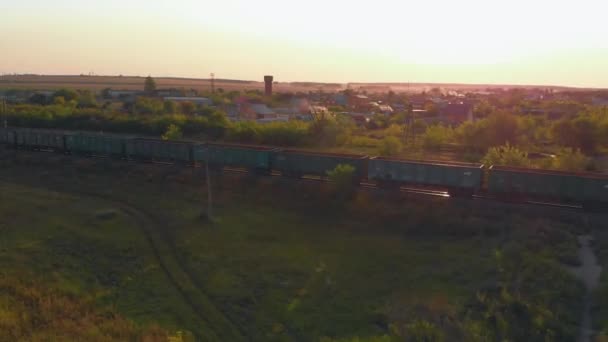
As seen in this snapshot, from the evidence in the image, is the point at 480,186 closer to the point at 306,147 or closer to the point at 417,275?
the point at 417,275

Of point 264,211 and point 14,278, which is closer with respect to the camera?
point 14,278

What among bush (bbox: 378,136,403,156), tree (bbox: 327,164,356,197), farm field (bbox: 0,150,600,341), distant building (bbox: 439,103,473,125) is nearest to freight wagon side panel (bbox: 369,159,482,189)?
farm field (bbox: 0,150,600,341)

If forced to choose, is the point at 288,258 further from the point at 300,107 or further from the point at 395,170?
the point at 300,107

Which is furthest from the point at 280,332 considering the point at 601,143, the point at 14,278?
the point at 601,143

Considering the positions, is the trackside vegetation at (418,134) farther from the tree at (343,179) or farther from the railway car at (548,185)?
the tree at (343,179)

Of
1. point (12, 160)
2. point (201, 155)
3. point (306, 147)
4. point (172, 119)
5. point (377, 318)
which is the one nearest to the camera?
point (377, 318)

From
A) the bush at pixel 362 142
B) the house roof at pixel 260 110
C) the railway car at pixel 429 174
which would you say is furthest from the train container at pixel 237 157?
the house roof at pixel 260 110

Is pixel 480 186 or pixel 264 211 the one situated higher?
pixel 480 186

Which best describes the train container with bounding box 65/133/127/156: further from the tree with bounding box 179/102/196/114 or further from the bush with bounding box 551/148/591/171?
the tree with bounding box 179/102/196/114
